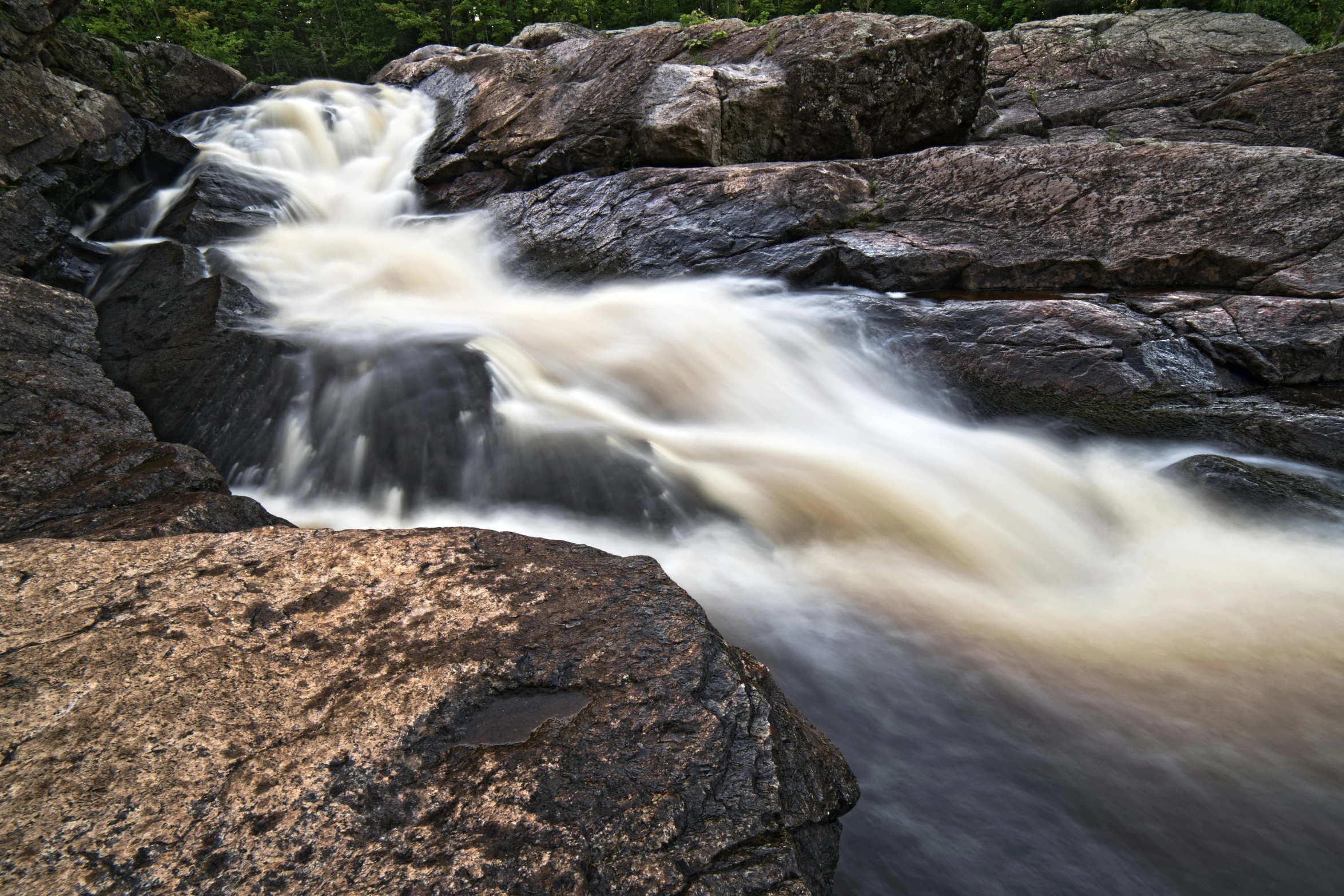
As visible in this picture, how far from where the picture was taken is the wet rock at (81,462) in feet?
8.61

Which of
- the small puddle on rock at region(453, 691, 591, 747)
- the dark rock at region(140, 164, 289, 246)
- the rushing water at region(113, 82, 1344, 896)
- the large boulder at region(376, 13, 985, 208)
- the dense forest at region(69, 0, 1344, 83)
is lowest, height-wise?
the rushing water at region(113, 82, 1344, 896)

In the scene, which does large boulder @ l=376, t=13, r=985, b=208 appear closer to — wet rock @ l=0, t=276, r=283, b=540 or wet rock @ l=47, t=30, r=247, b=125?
wet rock @ l=47, t=30, r=247, b=125

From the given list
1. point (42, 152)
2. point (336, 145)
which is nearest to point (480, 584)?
point (42, 152)

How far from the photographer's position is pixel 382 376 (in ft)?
15.8

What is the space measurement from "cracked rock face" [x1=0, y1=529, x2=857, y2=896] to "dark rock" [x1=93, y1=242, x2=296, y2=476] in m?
2.45

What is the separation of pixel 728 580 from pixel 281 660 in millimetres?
2153

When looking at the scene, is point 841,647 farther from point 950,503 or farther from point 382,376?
point 382,376

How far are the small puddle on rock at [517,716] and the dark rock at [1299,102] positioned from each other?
1047 centimetres

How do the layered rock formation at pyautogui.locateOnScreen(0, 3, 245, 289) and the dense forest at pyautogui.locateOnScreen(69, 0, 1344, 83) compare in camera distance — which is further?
the dense forest at pyautogui.locateOnScreen(69, 0, 1344, 83)

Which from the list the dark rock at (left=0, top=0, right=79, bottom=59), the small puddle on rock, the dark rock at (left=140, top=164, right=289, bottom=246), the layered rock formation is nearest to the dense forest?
the layered rock formation

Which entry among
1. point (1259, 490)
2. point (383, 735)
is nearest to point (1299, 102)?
point (1259, 490)

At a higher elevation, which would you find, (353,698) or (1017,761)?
(353,698)

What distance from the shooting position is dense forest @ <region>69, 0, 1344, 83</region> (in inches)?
647

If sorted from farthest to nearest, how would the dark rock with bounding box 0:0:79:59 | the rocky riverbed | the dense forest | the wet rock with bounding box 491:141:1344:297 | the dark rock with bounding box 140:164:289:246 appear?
the dense forest
the dark rock with bounding box 140:164:289:246
the dark rock with bounding box 0:0:79:59
the wet rock with bounding box 491:141:1344:297
the rocky riverbed
